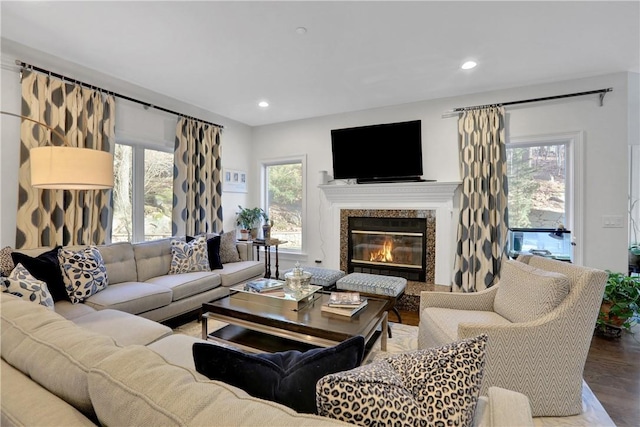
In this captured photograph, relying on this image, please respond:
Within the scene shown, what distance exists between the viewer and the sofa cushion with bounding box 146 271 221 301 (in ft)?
9.30

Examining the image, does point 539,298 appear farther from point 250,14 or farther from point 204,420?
point 250,14

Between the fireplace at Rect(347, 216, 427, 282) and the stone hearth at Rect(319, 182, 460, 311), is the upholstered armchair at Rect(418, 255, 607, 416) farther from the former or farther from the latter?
the fireplace at Rect(347, 216, 427, 282)

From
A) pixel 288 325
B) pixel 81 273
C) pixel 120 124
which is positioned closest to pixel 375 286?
pixel 288 325

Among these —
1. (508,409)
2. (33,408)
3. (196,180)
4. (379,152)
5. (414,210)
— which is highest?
(379,152)

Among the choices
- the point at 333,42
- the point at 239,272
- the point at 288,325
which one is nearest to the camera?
the point at 288,325

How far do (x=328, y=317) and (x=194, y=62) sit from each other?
2.73m

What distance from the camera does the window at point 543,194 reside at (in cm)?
340

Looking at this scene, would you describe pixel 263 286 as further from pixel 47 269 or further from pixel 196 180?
pixel 196 180

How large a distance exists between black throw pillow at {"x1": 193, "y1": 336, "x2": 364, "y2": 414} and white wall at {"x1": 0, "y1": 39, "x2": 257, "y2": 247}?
311 cm

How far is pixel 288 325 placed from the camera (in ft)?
6.60

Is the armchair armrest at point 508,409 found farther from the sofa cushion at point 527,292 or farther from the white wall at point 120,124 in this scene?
the white wall at point 120,124

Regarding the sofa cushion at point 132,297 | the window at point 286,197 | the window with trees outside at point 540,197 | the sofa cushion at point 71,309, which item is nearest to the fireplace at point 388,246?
the window at point 286,197

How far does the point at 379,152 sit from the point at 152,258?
3.04m

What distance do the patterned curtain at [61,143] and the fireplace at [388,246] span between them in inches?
122
